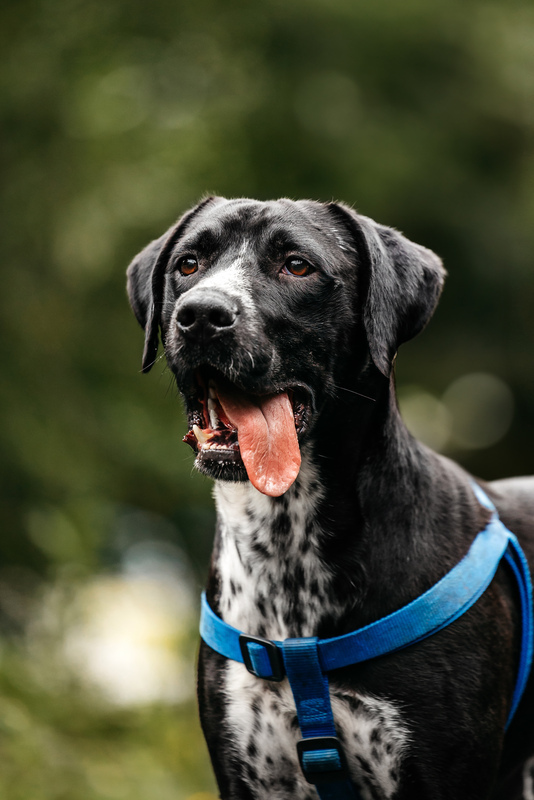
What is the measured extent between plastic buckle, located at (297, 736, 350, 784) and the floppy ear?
51.9 inches

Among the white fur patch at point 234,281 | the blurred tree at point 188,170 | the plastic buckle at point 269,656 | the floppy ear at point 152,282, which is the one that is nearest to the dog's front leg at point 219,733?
the plastic buckle at point 269,656

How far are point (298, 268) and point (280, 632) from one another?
3.71 ft

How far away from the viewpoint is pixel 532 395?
404 inches

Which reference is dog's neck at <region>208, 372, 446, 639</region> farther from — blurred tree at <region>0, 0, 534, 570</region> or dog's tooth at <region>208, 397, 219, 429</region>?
blurred tree at <region>0, 0, 534, 570</region>

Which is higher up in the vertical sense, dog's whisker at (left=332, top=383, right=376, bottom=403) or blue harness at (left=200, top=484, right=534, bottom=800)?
dog's whisker at (left=332, top=383, right=376, bottom=403)

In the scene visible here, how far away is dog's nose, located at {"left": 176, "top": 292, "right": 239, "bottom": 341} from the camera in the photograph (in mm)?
2463

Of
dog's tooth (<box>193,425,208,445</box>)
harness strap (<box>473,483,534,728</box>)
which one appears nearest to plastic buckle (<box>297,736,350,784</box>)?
harness strap (<box>473,483,534,728</box>)

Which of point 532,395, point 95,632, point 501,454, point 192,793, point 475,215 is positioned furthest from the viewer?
point 501,454

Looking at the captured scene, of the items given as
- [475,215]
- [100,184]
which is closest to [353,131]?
[475,215]

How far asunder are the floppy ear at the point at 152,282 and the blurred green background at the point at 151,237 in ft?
7.69

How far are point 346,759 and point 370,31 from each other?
7577mm

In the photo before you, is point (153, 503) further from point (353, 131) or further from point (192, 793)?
point (353, 131)

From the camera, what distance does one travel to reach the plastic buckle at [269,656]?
2621 mm

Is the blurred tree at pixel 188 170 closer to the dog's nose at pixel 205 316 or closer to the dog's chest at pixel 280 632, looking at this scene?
the dog's chest at pixel 280 632
